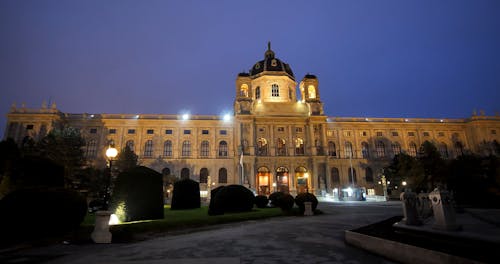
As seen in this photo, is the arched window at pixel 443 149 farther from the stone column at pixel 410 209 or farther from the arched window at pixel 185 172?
the stone column at pixel 410 209

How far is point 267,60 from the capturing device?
5659 cm

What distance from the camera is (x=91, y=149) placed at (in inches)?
1884

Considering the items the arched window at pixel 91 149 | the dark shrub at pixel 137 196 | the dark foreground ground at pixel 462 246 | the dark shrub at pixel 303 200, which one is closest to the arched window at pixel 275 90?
the arched window at pixel 91 149

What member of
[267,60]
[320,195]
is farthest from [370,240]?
[267,60]

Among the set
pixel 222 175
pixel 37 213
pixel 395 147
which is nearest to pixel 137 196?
pixel 37 213

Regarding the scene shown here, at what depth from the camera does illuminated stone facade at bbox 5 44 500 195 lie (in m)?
46.2

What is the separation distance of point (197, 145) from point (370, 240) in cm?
4549

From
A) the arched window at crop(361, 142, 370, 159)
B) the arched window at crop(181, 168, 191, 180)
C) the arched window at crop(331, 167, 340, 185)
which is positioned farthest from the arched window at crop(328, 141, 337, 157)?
the arched window at crop(181, 168, 191, 180)

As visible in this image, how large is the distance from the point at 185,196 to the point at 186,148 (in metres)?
30.7

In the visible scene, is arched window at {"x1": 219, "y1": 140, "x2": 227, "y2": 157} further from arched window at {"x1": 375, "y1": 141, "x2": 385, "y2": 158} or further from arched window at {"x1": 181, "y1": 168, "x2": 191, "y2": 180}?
arched window at {"x1": 375, "y1": 141, "x2": 385, "y2": 158}

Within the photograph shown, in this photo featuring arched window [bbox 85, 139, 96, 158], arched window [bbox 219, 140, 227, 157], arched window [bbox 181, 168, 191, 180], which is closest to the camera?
arched window [bbox 85, 139, 96, 158]

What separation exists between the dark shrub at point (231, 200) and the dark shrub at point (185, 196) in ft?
14.0

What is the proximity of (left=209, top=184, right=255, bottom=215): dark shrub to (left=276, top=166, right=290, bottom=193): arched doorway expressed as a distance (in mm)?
29169

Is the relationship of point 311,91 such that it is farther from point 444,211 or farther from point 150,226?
point 444,211
